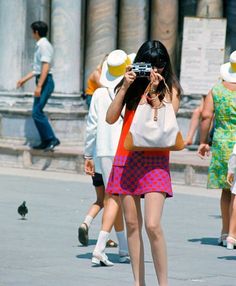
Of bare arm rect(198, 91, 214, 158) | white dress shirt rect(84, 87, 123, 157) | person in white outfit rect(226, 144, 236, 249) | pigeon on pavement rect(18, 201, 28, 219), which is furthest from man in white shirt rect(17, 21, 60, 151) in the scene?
white dress shirt rect(84, 87, 123, 157)

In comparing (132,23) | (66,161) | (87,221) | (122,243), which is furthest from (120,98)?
(132,23)

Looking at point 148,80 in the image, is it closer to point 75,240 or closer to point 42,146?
point 75,240

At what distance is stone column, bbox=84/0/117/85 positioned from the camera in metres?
22.6

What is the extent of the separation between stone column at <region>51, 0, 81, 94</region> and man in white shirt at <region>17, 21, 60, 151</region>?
5.18ft

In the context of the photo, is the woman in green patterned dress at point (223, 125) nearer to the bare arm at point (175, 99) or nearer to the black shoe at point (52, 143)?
the bare arm at point (175, 99)

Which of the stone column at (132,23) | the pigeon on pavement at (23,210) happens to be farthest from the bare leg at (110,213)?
the stone column at (132,23)

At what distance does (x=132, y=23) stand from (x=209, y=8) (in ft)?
4.42

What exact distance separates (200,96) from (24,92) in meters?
2.86

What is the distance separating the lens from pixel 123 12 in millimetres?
22969

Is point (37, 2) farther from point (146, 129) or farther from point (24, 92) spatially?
point (146, 129)

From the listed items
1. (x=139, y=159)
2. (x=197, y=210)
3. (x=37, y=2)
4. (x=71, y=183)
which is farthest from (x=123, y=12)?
(x=139, y=159)

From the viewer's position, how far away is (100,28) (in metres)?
22.7

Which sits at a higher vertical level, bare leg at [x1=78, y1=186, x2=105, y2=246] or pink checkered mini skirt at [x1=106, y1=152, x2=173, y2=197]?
pink checkered mini skirt at [x1=106, y1=152, x2=173, y2=197]

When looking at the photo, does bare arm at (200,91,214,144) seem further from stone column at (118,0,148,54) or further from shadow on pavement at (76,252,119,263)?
stone column at (118,0,148,54)
